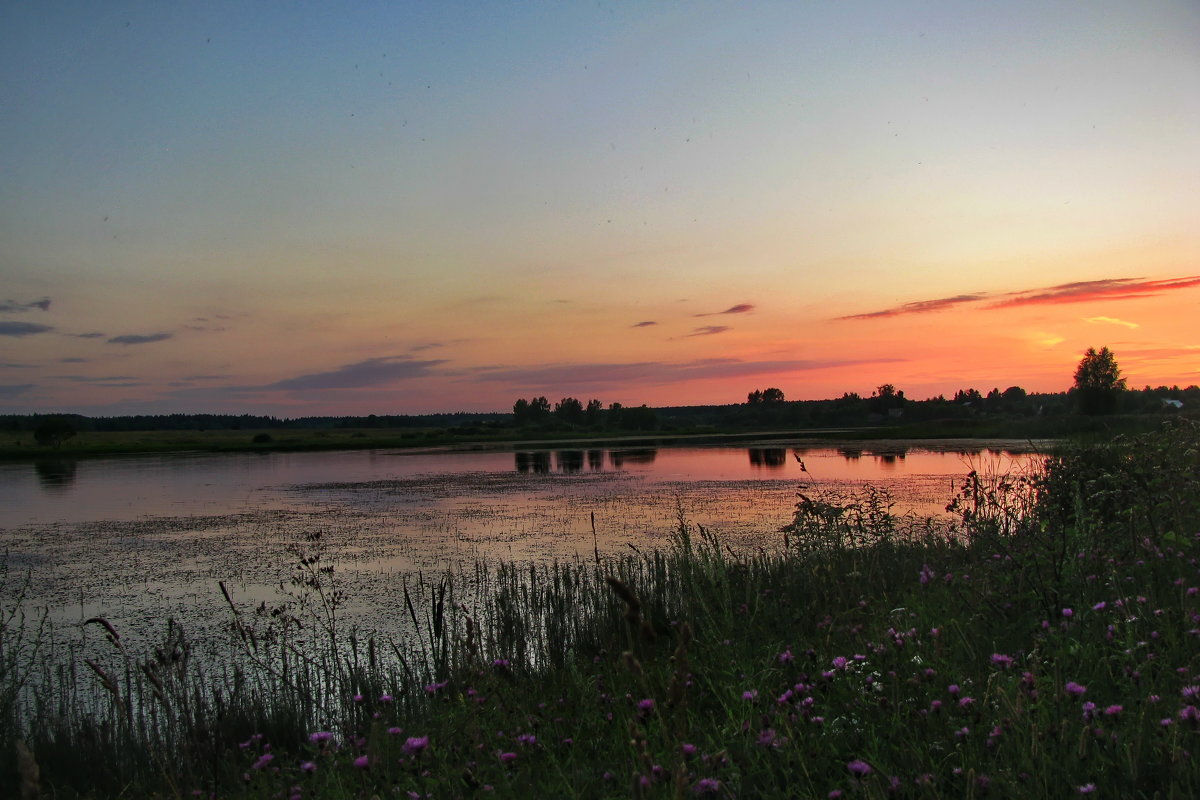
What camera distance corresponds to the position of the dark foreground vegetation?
254 centimetres

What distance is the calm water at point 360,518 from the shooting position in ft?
37.0

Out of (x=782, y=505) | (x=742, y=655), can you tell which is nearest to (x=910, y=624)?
(x=742, y=655)

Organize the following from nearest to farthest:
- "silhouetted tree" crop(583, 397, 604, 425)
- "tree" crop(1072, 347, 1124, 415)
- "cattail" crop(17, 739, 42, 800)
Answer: "cattail" crop(17, 739, 42, 800), "tree" crop(1072, 347, 1124, 415), "silhouetted tree" crop(583, 397, 604, 425)

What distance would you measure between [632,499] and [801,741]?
17.8 meters

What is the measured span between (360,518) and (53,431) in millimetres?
60298

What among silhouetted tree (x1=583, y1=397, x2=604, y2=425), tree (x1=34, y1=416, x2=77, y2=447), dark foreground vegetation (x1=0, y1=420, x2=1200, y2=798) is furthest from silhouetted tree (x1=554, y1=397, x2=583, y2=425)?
dark foreground vegetation (x1=0, y1=420, x2=1200, y2=798)

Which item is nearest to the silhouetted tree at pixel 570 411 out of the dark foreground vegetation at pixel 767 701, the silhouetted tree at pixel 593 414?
the silhouetted tree at pixel 593 414

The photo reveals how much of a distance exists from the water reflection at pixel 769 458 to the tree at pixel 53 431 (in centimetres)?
5813

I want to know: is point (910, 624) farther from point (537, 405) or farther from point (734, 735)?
point (537, 405)

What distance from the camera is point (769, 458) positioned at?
37.2 meters

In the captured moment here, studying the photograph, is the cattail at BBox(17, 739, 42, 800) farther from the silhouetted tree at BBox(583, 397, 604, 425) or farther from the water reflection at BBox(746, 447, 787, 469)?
the silhouetted tree at BBox(583, 397, 604, 425)

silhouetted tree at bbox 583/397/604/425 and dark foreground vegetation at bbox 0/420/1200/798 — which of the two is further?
silhouetted tree at bbox 583/397/604/425

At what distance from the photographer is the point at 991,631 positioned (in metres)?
4.23

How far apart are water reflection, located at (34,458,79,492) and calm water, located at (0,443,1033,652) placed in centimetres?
35
